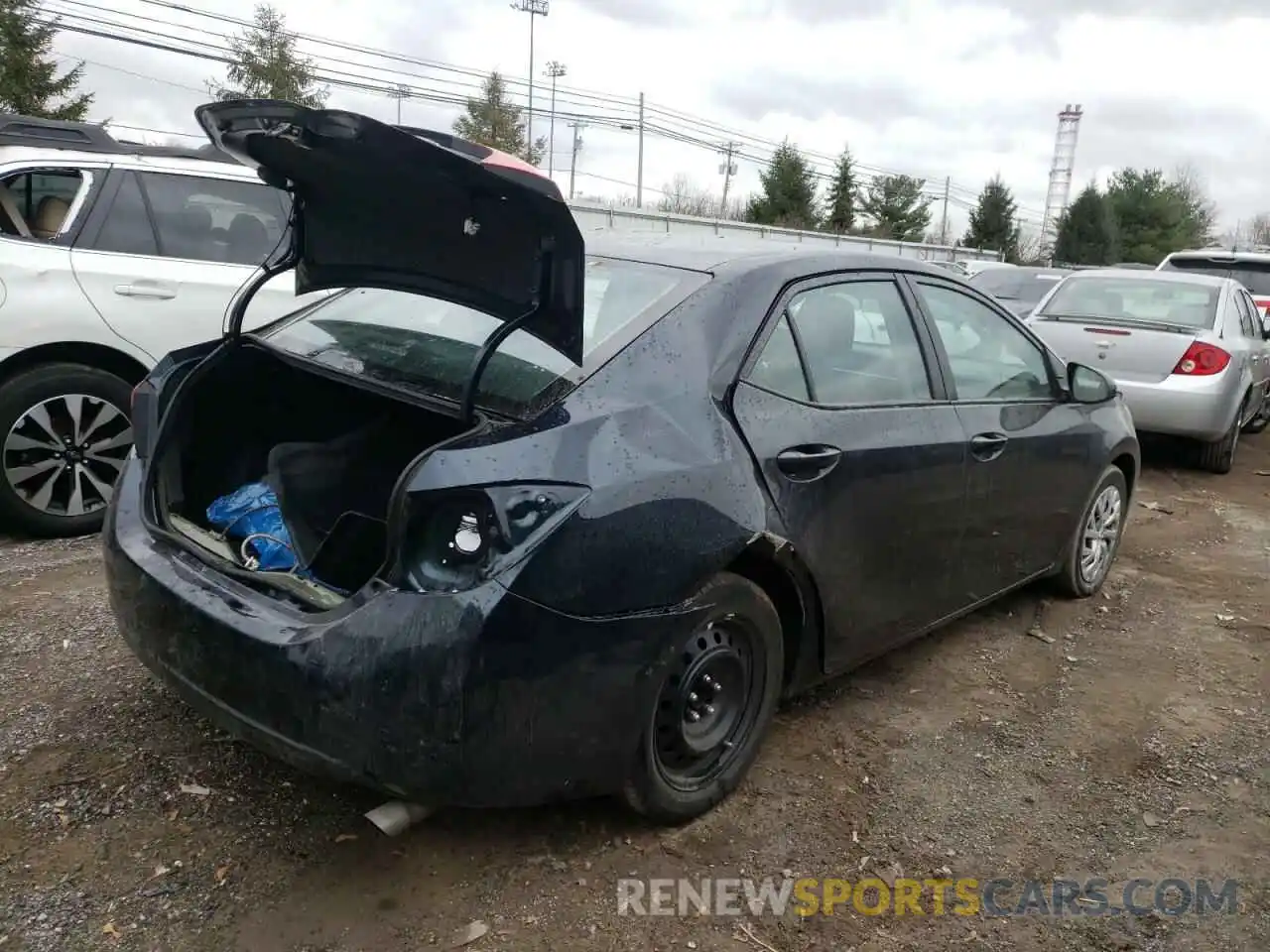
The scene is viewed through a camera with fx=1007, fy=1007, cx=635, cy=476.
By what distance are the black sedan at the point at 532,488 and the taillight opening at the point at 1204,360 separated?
173 inches

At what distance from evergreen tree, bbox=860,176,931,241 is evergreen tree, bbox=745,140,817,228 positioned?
4.67 m

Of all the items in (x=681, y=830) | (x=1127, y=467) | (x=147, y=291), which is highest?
(x=147, y=291)

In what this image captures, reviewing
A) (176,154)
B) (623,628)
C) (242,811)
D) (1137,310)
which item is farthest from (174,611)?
(1137,310)

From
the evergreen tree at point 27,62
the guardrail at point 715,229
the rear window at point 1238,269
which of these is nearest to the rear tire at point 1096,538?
the guardrail at point 715,229

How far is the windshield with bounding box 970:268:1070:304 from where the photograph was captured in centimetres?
1370

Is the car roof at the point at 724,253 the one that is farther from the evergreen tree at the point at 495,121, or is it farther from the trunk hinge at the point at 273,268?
the evergreen tree at the point at 495,121

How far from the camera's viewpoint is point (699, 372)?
2652mm

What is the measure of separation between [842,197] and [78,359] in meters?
43.4

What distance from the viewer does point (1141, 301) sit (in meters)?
8.01

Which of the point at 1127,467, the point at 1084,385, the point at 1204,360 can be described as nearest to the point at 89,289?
the point at 1084,385

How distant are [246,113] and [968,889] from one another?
8.62 ft

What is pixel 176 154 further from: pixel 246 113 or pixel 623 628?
pixel 623 628

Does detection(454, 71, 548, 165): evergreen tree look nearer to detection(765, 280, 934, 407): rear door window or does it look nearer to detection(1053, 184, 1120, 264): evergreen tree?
detection(1053, 184, 1120, 264): evergreen tree

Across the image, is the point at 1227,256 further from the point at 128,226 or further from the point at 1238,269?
the point at 128,226
